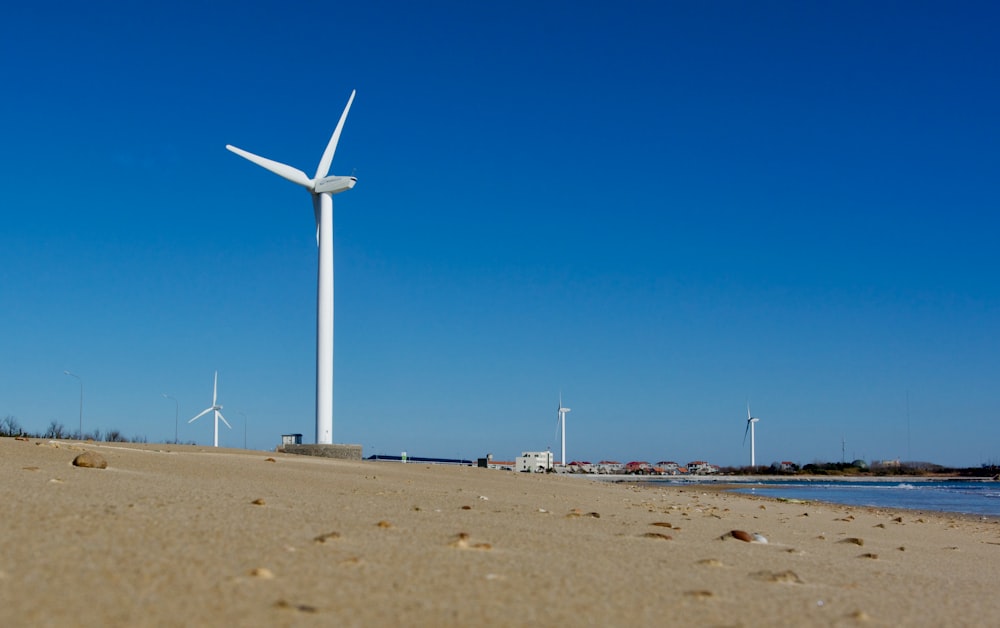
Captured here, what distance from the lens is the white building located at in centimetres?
5844

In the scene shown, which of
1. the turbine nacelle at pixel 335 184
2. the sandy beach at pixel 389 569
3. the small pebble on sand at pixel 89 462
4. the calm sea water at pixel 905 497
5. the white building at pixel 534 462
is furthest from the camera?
the white building at pixel 534 462

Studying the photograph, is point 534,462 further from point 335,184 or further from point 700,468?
point 700,468

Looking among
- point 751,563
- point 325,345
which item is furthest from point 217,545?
point 325,345

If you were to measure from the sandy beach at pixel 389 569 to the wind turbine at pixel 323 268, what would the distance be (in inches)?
1233

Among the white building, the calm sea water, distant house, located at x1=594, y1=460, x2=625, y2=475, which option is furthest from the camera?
distant house, located at x1=594, y1=460, x2=625, y2=475

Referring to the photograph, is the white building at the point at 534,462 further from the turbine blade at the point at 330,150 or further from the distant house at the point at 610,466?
the distant house at the point at 610,466

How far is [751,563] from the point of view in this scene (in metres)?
6.20

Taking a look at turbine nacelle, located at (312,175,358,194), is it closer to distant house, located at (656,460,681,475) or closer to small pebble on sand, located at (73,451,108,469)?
small pebble on sand, located at (73,451,108,469)

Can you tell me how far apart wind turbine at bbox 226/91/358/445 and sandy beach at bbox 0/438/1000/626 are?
31.3 metres

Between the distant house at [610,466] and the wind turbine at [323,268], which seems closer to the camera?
the wind turbine at [323,268]

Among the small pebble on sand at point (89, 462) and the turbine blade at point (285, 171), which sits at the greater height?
the turbine blade at point (285, 171)

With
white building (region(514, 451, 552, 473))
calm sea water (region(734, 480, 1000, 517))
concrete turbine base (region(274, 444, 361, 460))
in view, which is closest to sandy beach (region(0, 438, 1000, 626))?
calm sea water (region(734, 480, 1000, 517))

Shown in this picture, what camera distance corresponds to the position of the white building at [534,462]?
58438 mm

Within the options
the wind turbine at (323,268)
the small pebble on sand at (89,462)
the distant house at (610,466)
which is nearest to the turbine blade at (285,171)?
the wind turbine at (323,268)
